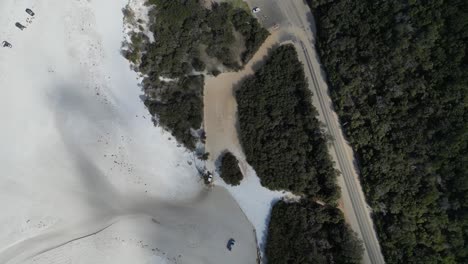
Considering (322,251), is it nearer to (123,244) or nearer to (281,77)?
(281,77)

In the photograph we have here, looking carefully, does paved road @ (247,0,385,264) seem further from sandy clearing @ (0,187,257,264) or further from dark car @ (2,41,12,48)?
dark car @ (2,41,12,48)

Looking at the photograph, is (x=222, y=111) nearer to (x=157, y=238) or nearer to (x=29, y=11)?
(x=157, y=238)

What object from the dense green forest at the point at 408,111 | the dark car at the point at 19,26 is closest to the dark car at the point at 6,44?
the dark car at the point at 19,26

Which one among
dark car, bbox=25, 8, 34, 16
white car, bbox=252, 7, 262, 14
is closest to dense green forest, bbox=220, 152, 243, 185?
white car, bbox=252, 7, 262, 14

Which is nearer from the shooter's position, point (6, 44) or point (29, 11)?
point (29, 11)

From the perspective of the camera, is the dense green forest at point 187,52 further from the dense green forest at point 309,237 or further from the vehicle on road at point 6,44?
the vehicle on road at point 6,44

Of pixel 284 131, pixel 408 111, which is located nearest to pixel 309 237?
pixel 284 131

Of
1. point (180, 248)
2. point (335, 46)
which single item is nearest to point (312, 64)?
point (335, 46)
